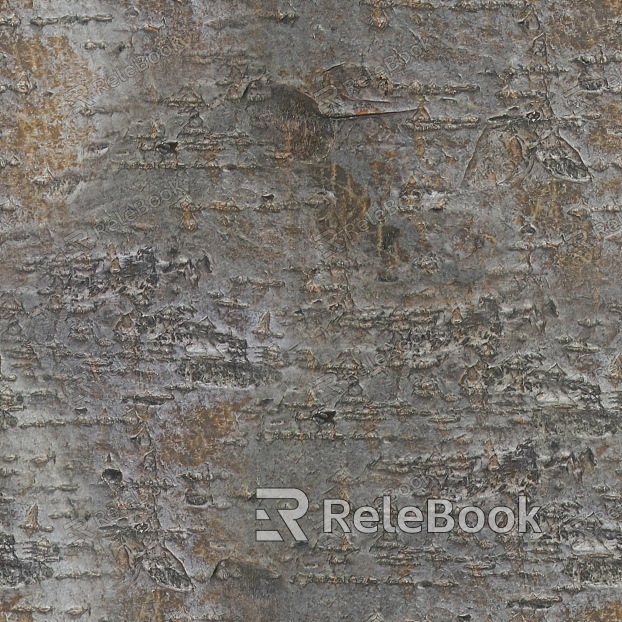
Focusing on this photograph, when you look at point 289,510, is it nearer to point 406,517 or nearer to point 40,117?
point 406,517

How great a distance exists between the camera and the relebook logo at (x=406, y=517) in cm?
137

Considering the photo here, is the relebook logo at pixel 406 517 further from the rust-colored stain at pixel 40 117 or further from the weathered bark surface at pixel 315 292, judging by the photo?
the rust-colored stain at pixel 40 117

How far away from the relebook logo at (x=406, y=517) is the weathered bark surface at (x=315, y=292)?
0.02m

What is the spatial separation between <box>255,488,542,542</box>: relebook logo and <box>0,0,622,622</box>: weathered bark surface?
0.02m

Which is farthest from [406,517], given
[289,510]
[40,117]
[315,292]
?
[40,117]

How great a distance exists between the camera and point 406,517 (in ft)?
4.51

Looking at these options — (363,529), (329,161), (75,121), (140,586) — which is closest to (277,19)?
(329,161)

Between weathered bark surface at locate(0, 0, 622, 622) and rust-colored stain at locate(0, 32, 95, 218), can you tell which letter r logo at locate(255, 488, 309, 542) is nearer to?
weathered bark surface at locate(0, 0, 622, 622)

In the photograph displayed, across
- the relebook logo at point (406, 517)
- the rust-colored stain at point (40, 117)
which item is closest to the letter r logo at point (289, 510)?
the relebook logo at point (406, 517)

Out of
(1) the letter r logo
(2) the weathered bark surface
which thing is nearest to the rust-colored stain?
(2) the weathered bark surface

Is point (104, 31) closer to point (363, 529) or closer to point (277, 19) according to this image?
point (277, 19)

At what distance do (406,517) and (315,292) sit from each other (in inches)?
16.9

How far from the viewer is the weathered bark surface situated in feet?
4.41

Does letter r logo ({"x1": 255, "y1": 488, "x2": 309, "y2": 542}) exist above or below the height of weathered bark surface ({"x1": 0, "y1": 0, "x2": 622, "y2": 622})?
below
